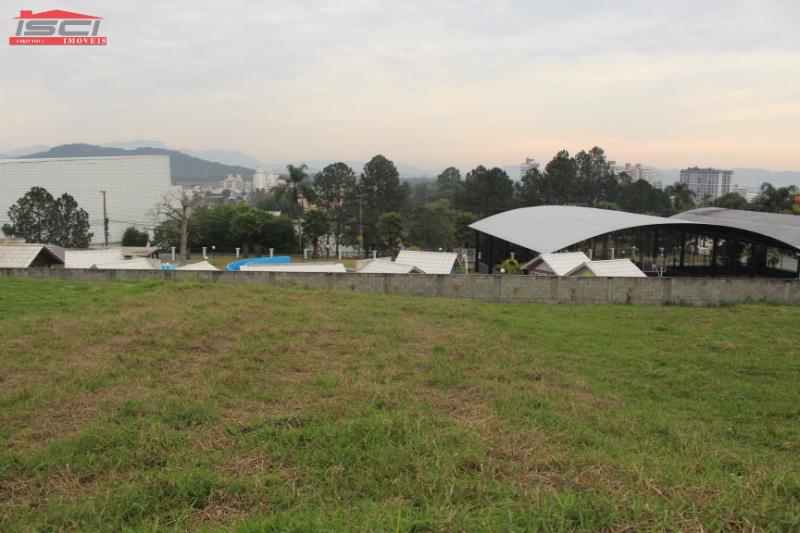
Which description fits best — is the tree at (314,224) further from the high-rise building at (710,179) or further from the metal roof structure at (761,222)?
the high-rise building at (710,179)

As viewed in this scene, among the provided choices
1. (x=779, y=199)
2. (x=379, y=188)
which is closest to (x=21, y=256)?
(x=379, y=188)

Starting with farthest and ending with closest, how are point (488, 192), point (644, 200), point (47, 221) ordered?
point (644, 200) < point (488, 192) < point (47, 221)

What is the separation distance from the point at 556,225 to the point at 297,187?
54.8 feet

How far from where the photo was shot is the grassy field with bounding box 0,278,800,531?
2.74 meters

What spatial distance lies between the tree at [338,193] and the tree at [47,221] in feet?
46.4

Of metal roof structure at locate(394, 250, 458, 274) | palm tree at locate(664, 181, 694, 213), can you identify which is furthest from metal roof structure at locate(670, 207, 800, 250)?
palm tree at locate(664, 181, 694, 213)

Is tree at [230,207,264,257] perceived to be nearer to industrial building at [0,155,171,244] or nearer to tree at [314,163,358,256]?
tree at [314,163,358,256]

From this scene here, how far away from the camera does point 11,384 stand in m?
4.89

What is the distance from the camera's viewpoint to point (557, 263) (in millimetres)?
16234

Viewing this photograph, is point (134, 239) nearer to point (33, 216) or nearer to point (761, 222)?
point (33, 216)

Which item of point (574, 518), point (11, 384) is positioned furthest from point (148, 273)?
point (574, 518)

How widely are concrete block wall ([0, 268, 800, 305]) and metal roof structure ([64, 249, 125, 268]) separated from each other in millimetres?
5447

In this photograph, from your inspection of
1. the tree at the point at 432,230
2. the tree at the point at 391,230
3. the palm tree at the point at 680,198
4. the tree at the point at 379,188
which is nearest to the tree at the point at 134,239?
the tree at the point at 379,188

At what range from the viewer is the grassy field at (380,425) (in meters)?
2.74
